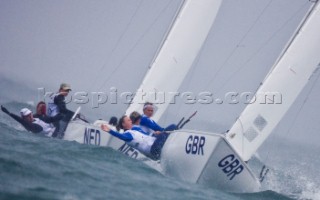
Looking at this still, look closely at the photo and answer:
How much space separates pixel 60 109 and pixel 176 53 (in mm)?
3484

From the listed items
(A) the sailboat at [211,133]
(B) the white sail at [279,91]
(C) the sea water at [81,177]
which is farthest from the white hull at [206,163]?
(B) the white sail at [279,91]

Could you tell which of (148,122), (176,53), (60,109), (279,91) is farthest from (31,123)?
(279,91)

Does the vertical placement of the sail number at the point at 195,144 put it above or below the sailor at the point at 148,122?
above

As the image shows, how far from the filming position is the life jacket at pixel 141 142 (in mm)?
7453

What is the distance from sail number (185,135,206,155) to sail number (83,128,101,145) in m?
2.45

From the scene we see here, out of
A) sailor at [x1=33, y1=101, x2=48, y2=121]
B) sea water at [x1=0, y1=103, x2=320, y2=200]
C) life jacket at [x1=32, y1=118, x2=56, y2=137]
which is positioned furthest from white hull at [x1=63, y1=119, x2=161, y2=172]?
sailor at [x1=33, y1=101, x2=48, y2=121]

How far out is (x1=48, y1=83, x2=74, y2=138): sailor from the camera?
902 cm

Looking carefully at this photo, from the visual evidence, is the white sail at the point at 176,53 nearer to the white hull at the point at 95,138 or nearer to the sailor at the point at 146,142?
the white hull at the point at 95,138

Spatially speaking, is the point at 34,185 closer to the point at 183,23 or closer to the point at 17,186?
the point at 17,186

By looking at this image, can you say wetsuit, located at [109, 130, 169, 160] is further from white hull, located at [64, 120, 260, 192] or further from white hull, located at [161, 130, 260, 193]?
white hull, located at [161, 130, 260, 193]

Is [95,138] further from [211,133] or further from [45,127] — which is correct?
[211,133]

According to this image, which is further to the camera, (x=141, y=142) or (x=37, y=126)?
(x=37, y=126)

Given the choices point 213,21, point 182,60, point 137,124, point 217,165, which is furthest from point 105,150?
point 213,21

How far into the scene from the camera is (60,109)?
916 centimetres
